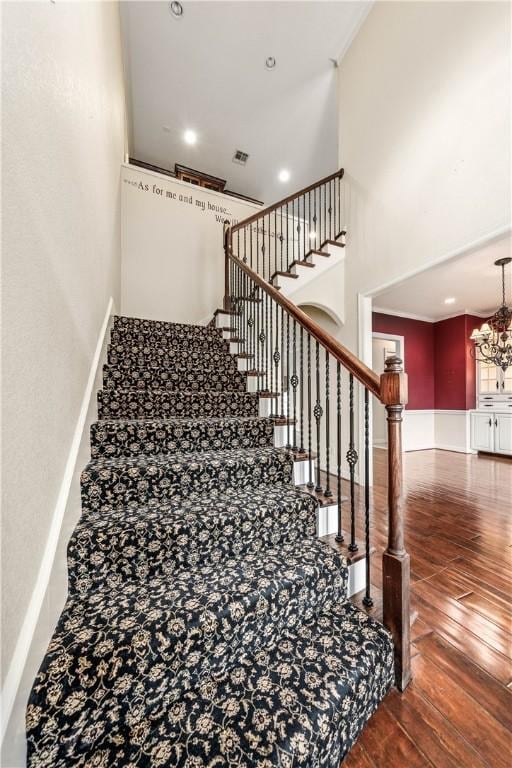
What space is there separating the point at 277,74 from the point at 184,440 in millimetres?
5074

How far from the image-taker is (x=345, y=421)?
3.83 m

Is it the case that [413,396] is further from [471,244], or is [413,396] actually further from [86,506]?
[86,506]

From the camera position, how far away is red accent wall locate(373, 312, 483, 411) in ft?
19.0

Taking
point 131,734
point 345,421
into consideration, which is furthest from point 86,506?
point 345,421

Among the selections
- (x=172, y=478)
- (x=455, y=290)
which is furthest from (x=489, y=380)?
(x=172, y=478)

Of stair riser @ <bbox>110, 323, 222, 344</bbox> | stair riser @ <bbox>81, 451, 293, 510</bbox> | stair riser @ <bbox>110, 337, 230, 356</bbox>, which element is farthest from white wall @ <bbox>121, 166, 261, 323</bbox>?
stair riser @ <bbox>81, 451, 293, 510</bbox>

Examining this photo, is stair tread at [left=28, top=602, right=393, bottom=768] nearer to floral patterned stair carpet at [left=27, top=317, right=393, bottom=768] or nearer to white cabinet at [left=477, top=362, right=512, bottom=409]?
floral patterned stair carpet at [left=27, top=317, right=393, bottom=768]

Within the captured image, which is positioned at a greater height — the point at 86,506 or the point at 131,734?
the point at 86,506

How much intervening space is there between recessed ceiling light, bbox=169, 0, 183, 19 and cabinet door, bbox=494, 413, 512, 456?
23.6ft

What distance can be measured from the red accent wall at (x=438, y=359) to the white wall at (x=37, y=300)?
5.42 meters

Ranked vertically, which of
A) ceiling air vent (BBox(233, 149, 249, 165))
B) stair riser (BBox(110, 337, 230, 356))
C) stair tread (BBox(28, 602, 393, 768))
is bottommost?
stair tread (BBox(28, 602, 393, 768))

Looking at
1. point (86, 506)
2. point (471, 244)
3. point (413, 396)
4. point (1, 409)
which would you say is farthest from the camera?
point (413, 396)

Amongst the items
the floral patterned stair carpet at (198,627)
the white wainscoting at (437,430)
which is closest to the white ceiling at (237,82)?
the floral patterned stair carpet at (198,627)

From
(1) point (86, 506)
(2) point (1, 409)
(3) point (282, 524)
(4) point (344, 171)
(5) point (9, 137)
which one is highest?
(4) point (344, 171)
